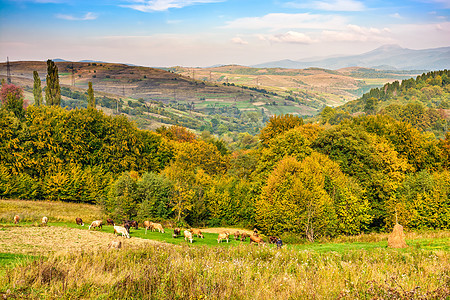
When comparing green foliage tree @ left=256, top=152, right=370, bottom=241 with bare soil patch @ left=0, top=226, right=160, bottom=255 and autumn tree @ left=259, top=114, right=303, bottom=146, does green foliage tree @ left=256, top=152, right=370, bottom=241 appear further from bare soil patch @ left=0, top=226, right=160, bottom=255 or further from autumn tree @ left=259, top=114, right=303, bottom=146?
bare soil patch @ left=0, top=226, right=160, bottom=255

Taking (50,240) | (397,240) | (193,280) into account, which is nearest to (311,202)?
(397,240)

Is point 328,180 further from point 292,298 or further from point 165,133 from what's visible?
point 165,133

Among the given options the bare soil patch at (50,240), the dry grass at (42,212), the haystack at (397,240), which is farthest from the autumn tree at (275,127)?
the bare soil patch at (50,240)

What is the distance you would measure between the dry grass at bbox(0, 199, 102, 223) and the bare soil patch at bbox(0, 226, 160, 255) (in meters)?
6.61

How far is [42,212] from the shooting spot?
3928 centimetres

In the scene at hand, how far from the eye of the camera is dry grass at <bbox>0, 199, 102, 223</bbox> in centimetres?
3338

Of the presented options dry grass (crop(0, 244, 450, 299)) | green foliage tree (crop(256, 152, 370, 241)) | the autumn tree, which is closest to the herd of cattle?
green foliage tree (crop(256, 152, 370, 241))

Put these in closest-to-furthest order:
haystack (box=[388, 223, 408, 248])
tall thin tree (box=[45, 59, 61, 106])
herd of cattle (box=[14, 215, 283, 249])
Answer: haystack (box=[388, 223, 408, 248]) → herd of cattle (box=[14, 215, 283, 249]) → tall thin tree (box=[45, 59, 61, 106])

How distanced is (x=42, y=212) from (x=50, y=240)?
1877cm

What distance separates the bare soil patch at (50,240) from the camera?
1962 cm

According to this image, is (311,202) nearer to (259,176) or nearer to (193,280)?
(259,176)

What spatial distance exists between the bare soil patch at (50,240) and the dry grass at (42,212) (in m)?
6.61

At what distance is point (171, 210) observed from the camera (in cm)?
4678

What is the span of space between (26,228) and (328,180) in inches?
1274
